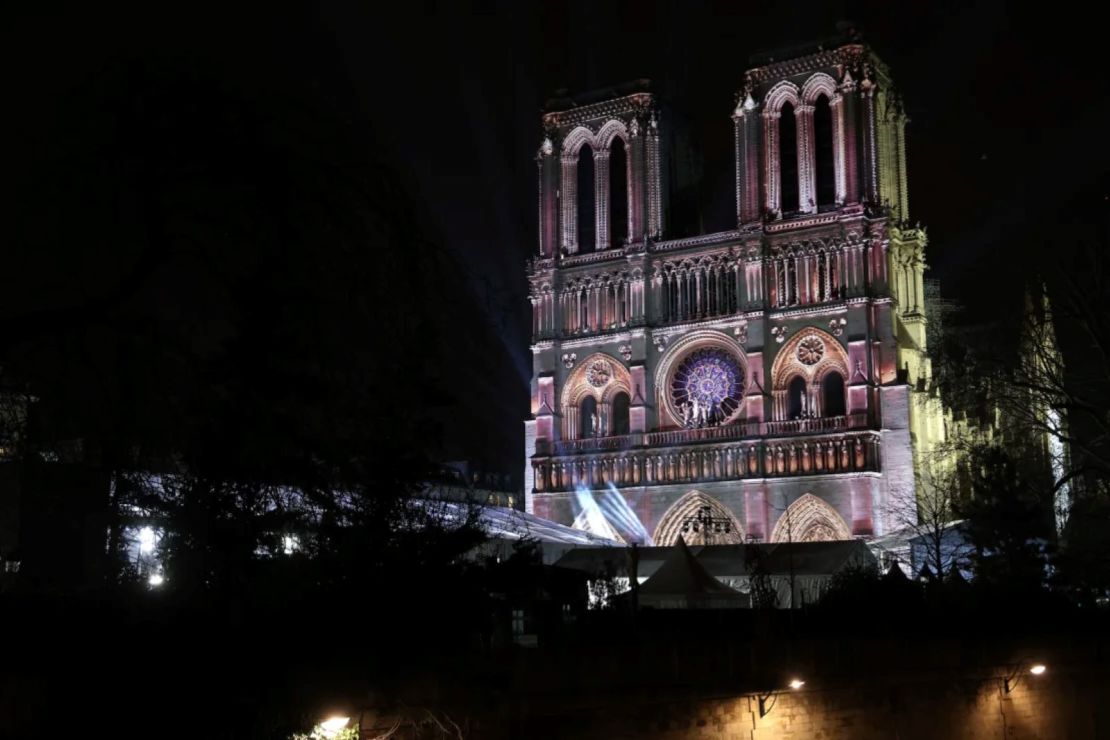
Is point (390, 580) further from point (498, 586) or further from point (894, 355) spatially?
point (894, 355)

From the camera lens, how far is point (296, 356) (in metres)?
12.6

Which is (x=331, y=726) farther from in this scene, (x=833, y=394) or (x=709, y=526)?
(x=833, y=394)

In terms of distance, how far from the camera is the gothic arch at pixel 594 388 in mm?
61781

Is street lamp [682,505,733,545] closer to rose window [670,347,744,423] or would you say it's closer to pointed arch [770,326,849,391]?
rose window [670,347,744,423]

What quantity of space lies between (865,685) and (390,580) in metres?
10.2

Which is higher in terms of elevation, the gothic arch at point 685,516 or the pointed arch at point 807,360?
the pointed arch at point 807,360

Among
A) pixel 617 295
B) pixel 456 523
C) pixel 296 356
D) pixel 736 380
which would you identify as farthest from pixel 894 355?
pixel 296 356

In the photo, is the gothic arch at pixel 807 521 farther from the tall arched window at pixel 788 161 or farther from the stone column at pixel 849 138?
the tall arched window at pixel 788 161

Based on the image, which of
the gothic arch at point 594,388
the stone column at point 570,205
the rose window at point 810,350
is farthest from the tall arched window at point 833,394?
the stone column at point 570,205

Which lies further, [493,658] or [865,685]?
[865,685]

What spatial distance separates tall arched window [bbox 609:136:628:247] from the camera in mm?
63500

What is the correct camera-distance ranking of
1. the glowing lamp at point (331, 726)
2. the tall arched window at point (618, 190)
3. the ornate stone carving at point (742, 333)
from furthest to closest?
the tall arched window at point (618, 190)
the ornate stone carving at point (742, 333)
the glowing lamp at point (331, 726)

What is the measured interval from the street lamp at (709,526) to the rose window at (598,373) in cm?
755

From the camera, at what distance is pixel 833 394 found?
60.4m
